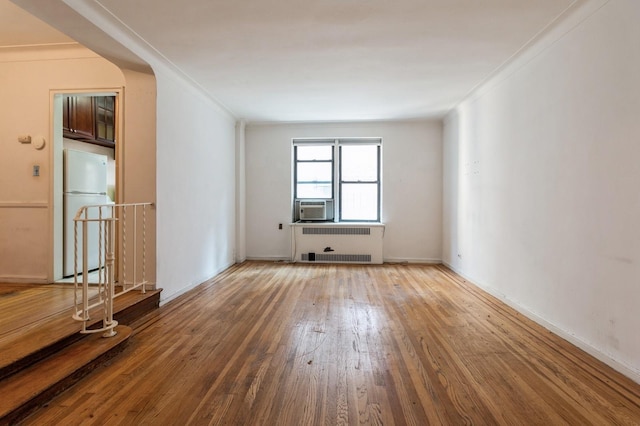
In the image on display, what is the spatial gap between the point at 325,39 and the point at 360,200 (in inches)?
143

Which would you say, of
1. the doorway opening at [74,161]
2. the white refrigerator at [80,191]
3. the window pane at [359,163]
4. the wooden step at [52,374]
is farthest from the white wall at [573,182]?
the white refrigerator at [80,191]

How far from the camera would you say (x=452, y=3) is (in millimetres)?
2287

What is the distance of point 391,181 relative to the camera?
5785 millimetres

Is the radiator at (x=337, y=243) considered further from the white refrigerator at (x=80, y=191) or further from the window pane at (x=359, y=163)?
the white refrigerator at (x=80, y=191)

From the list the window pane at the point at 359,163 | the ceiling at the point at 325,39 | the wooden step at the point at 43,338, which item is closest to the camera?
the wooden step at the point at 43,338

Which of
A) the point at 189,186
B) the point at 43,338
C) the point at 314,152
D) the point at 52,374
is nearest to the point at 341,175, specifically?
the point at 314,152

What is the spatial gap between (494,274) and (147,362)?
3.58m

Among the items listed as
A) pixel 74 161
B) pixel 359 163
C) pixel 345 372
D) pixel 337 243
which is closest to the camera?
pixel 345 372

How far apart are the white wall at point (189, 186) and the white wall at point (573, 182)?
3.62m

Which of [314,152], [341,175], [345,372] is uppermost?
[314,152]

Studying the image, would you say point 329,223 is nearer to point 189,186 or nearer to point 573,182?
point 189,186

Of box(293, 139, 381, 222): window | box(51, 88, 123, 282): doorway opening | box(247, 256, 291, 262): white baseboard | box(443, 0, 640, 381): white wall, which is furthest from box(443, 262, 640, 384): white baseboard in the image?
box(51, 88, 123, 282): doorway opening

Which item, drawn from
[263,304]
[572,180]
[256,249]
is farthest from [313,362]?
[256,249]

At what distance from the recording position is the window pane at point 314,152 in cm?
609
